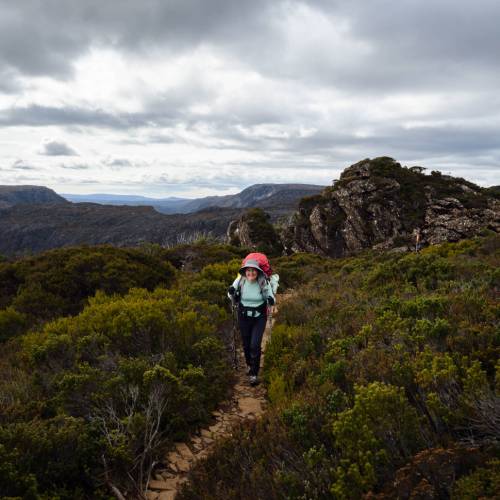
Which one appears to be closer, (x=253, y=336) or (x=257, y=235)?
(x=253, y=336)

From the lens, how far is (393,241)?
24688 millimetres

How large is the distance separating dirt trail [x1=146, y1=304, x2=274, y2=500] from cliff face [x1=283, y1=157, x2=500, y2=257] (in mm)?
21294

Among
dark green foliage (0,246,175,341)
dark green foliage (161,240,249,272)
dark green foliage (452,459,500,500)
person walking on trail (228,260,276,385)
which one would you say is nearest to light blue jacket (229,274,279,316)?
person walking on trail (228,260,276,385)

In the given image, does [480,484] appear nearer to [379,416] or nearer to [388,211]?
[379,416]

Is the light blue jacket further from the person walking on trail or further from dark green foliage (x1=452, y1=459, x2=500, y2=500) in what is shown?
dark green foliage (x1=452, y1=459, x2=500, y2=500)

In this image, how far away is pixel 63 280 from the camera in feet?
31.3

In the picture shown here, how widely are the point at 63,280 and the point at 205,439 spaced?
7.13 m

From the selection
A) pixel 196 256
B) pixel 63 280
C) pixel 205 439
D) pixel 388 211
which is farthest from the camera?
pixel 388 211

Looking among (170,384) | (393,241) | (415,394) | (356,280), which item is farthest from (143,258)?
(393,241)

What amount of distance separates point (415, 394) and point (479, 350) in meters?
0.99

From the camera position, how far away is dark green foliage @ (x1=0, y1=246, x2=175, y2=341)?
8492 millimetres

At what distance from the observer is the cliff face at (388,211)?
24000 mm

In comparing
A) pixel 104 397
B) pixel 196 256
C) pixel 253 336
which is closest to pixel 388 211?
pixel 196 256

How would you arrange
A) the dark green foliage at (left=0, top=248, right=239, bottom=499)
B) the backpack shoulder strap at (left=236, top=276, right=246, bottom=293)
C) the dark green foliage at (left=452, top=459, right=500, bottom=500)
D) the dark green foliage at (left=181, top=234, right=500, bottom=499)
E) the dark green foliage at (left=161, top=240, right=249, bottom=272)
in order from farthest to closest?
the dark green foliage at (left=161, top=240, right=249, bottom=272) → the backpack shoulder strap at (left=236, top=276, right=246, bottom=293) → the dark green foliage at (left=0, top=248, right=239, bottom=499) → the dark green foliage at (left=181, top=234, right=500, bottom=499) → the dark green foliage at (left=452, top=459, right=500, bottom=500)
